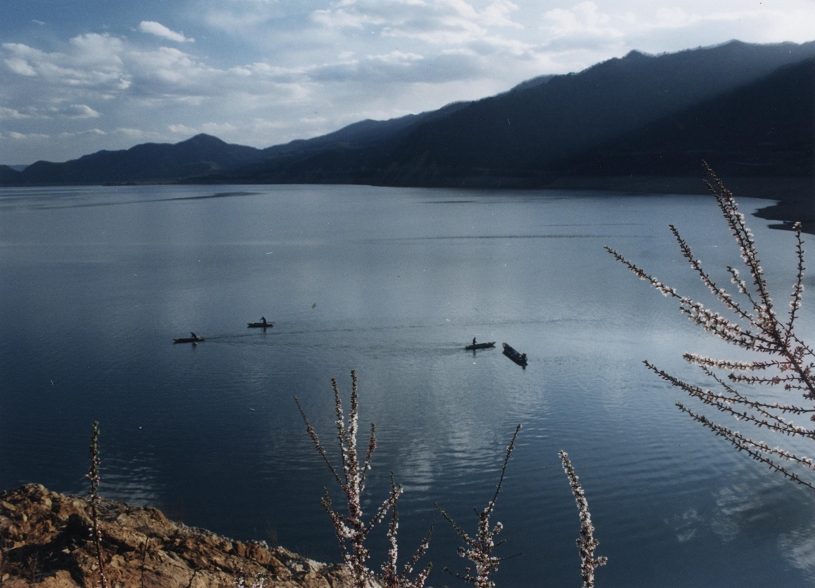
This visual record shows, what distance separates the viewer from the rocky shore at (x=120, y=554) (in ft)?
18.5

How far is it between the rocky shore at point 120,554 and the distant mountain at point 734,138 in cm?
7143

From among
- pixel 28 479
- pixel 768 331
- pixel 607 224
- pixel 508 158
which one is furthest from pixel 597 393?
pixel 508 158

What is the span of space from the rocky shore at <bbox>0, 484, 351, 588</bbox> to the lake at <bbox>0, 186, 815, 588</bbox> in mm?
2081

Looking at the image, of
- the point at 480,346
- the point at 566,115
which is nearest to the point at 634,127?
the point at 566,115

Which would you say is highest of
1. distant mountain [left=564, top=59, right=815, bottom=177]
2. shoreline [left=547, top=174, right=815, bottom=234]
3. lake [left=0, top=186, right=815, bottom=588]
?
distant mountain [left=564, top=59, right=815, bottom=177]

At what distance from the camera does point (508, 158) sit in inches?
4144

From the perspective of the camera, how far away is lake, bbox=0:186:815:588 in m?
9.30

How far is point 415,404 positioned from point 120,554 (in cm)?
812

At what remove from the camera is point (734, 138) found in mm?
80438

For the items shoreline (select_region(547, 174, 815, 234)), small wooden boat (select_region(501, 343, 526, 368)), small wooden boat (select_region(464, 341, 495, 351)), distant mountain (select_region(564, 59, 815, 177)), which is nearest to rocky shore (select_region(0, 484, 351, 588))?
small wooden boat (select_region(501, 343, 526, 368))

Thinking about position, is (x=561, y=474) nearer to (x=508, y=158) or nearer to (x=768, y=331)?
(x=768, y=331)

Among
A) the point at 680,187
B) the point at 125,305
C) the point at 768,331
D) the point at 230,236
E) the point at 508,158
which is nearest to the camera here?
the point at 768,331

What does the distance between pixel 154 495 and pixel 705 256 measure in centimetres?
2773

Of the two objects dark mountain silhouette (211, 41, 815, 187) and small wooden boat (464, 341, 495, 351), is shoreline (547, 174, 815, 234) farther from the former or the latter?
small wooden boat (464, 341, 495, 351)
